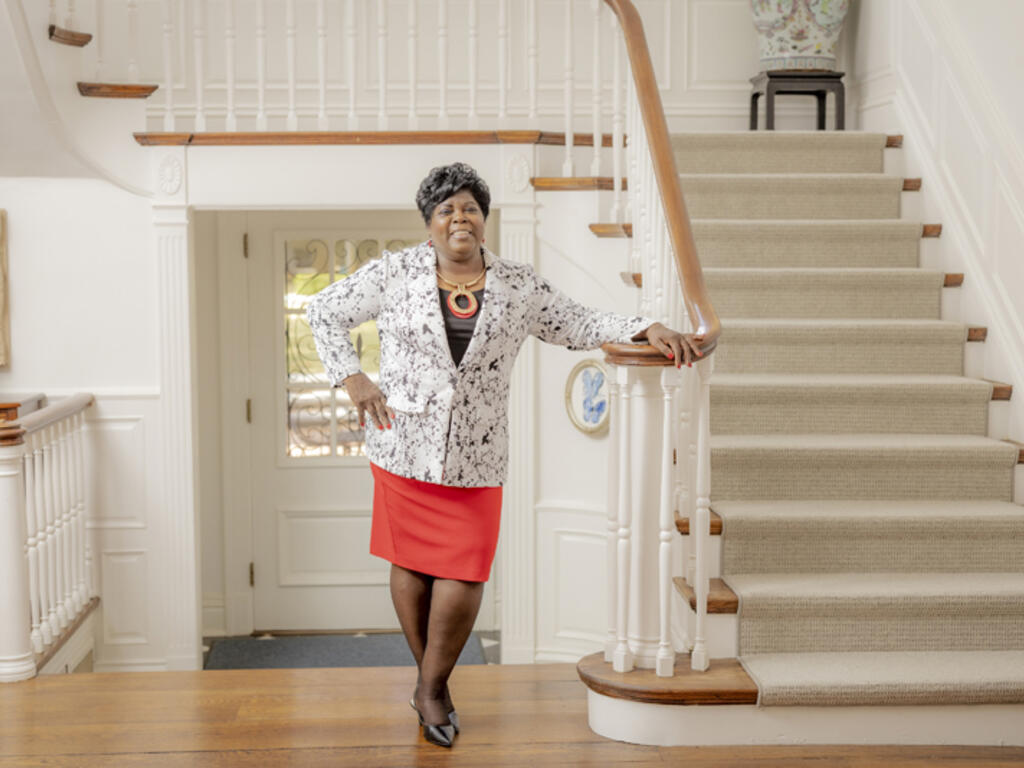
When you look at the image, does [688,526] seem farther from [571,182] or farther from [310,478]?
A: [310,478]

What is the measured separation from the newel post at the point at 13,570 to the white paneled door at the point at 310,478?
2580 millimetres

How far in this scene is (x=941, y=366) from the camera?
3920 mm

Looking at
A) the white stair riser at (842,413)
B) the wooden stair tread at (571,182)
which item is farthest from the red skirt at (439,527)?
the wooden stair tread at (571,182)

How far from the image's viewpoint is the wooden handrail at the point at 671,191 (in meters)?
2.80

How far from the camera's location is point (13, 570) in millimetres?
3508

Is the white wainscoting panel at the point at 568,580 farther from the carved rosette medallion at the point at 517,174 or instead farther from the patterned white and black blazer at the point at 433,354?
the patterned white and black blazer at the point at 433,354

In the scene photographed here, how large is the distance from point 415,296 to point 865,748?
1541 millimetres

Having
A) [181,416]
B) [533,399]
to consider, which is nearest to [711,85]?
[533,399]

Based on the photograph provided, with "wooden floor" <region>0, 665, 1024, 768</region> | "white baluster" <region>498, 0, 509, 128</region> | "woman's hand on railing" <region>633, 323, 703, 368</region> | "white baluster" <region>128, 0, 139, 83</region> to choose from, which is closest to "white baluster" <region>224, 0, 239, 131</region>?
"white baluster" <region>128, 0, 139, 83</region>

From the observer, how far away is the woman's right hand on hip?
8.80 feet

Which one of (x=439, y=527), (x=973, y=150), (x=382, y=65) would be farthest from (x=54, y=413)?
(x=973, y=150)

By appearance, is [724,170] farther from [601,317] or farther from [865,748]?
[865,748]

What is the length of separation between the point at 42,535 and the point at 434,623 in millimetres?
2062

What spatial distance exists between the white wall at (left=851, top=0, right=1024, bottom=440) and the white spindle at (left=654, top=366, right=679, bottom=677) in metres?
1.52
